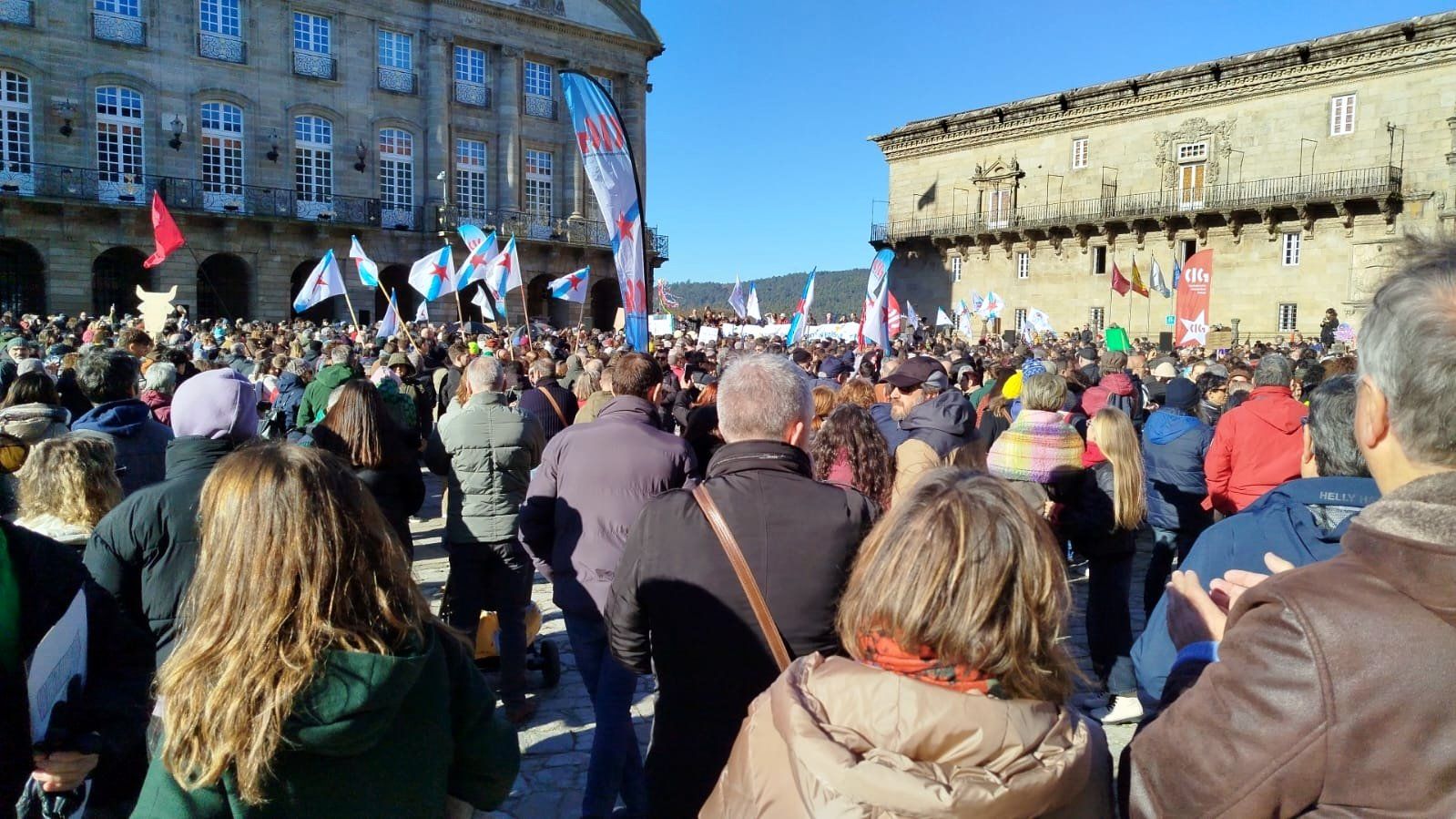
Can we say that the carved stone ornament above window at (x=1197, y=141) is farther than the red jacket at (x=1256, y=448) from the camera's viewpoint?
Yes

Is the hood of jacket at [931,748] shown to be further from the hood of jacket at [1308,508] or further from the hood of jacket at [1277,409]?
the hood of jacket at [1277,409]

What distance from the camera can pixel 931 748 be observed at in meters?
1.51

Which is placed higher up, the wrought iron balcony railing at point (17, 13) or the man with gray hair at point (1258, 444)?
the wrought iron balcony railing at point (17, 13)

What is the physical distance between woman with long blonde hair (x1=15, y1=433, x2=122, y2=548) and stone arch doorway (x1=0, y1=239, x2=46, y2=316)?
3035cm

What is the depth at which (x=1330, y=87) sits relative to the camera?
1240 inches

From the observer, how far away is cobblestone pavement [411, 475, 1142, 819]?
13.9ft

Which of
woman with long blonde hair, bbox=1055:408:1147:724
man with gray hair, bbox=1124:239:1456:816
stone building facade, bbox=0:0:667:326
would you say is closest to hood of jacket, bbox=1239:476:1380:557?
man with gray hair, bbox=1124:239:1456:816

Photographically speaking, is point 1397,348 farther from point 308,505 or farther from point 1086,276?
point 1086,276

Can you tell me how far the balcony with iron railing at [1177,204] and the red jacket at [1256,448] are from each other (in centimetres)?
3138

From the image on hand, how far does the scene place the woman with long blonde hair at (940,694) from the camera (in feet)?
4.86

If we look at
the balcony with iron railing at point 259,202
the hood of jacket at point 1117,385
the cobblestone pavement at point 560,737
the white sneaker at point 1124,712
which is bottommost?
the cobblestone pavement at point 560,737

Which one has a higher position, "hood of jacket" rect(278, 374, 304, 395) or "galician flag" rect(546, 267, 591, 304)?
"galician flag" rect(546, 267, 591, 304)

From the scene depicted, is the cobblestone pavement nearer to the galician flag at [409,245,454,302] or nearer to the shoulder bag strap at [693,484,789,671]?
the shoulder bag strap at [693,484,789,671]

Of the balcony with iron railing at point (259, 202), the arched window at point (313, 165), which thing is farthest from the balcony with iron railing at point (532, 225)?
the arched window at point (313, 165)
